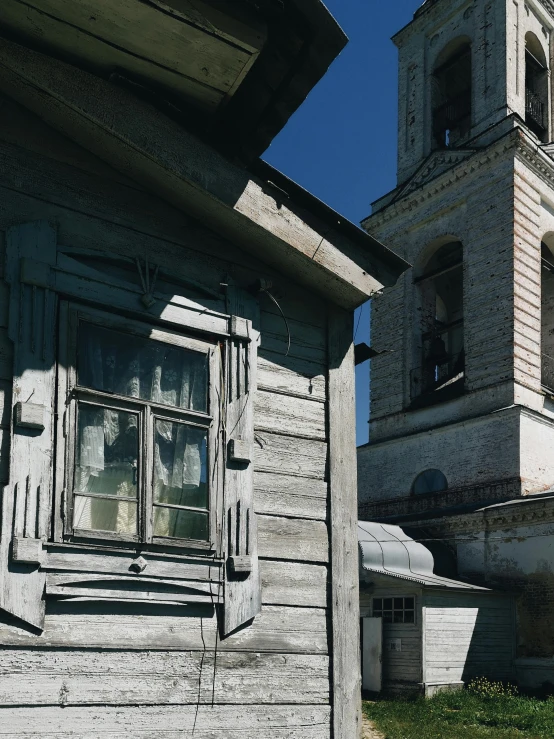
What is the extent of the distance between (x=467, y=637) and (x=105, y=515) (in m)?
17.1

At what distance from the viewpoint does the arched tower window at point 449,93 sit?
29.1 meters

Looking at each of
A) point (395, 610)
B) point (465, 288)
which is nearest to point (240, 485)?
point (395, 610)

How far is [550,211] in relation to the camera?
26234 millimetres

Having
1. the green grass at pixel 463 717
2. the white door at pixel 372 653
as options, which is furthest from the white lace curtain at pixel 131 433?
the white door at pixel 372 653

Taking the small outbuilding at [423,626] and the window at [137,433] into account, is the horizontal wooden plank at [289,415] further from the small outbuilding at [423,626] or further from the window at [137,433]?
the small outbuilding at [423,626]

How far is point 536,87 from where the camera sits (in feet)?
95.2

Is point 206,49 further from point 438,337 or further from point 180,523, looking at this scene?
point 438,337

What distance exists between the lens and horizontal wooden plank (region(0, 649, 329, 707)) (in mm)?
3668

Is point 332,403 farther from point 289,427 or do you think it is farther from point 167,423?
point 167,423

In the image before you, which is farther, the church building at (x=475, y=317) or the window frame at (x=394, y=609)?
the church building at (x=475, y=317)

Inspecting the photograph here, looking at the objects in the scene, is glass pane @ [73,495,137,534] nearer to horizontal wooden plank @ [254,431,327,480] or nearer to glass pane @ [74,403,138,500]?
glass pane @ [74,403,138,500]

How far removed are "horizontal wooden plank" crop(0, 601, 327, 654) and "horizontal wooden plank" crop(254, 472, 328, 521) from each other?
499mm

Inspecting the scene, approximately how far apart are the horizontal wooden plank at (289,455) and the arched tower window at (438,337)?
20.2 meters

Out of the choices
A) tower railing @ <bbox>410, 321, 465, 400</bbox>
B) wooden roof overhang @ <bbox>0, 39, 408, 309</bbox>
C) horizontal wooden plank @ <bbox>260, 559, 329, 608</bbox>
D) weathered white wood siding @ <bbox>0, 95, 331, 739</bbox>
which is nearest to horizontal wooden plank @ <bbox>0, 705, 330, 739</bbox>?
weathered white wood siding @ <bbox>0, 95, 331, 739</bbox>
